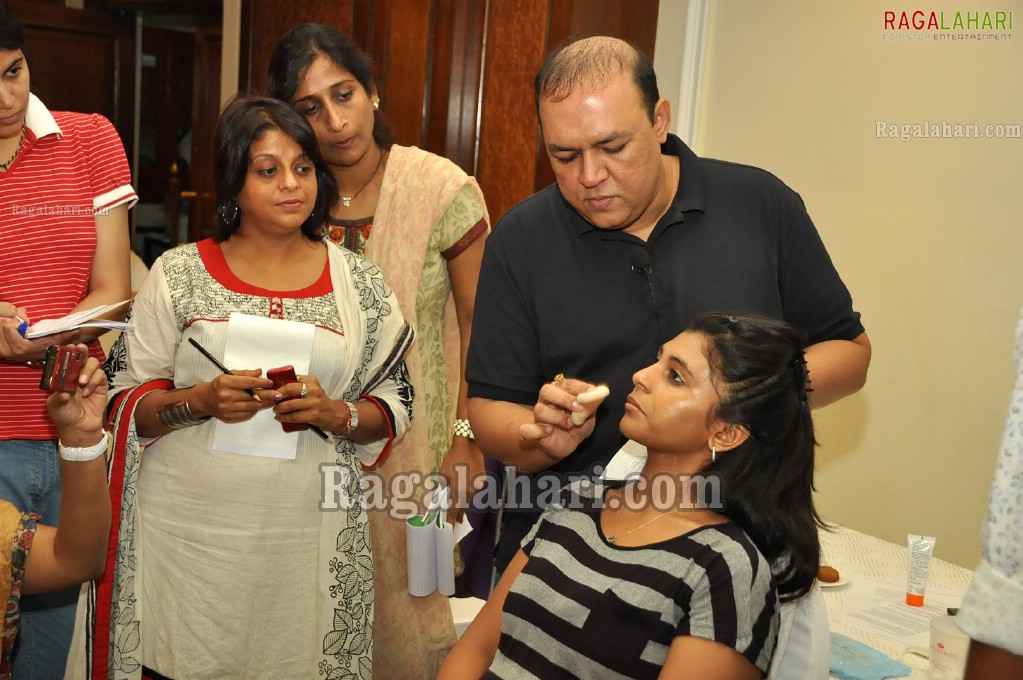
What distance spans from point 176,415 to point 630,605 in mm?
1117

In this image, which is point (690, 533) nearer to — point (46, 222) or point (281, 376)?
point (281, 376)

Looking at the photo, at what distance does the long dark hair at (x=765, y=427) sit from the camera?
62.5 inches

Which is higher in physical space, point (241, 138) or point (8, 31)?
point (8, 31)

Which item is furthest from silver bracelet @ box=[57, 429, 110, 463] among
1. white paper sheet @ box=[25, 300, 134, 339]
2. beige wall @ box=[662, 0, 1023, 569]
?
beige wall @ box=[662, 0, 1023, 569]

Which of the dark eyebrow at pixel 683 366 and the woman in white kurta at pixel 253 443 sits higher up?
the dark eyebrow at pixel 683 366

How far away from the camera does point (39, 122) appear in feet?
7.37

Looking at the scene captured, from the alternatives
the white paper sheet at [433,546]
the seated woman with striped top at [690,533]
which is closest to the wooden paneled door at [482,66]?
the white paper sheet at [433,546]

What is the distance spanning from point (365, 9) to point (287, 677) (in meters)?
2.79

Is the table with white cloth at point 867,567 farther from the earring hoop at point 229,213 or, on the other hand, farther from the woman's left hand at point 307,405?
the earring hoop at point 229,213

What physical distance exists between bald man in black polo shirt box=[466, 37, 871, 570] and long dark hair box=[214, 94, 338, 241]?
27.0 inches
